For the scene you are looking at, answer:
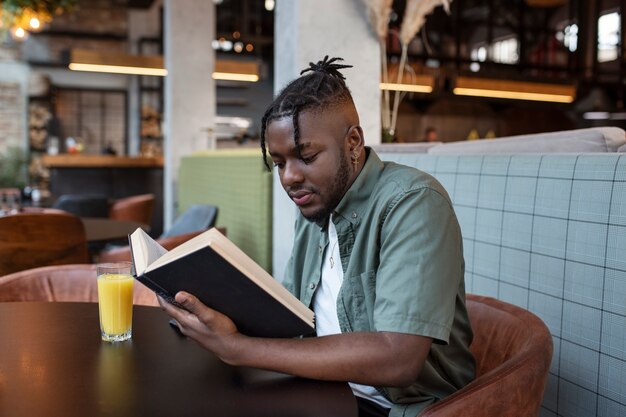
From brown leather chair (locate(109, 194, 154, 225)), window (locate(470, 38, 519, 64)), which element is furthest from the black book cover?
window (locate(470, 38, 519, 64))

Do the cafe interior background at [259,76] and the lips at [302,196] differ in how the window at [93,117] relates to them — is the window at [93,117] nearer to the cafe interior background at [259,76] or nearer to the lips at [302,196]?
the cafe interior background at [259,76]

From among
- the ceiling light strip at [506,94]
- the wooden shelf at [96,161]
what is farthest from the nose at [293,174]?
the wooden shelf at [96,161]

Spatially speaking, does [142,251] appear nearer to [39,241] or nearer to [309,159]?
[309,159]

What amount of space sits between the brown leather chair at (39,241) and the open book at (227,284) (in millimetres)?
1857

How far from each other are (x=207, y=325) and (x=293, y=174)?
302 mm

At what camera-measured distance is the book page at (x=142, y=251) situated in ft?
3.60

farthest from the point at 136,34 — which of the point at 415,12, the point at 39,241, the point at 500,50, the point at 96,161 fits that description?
the point at 39,241

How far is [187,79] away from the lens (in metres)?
6.61

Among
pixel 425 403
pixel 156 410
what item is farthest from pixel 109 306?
pixel 425 403

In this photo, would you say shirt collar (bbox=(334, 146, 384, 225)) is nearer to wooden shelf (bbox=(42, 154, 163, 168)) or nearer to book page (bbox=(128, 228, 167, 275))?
book page (bbox=(128, 228, 167, 275))

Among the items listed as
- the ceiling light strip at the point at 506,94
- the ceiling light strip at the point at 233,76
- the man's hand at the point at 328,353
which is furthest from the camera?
the ceiling light strip at the point at 506,94

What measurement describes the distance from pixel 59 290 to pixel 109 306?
0.72 meters

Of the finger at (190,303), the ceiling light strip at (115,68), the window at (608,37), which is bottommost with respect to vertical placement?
the finger at (190,303)

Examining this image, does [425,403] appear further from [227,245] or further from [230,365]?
[227,245]
